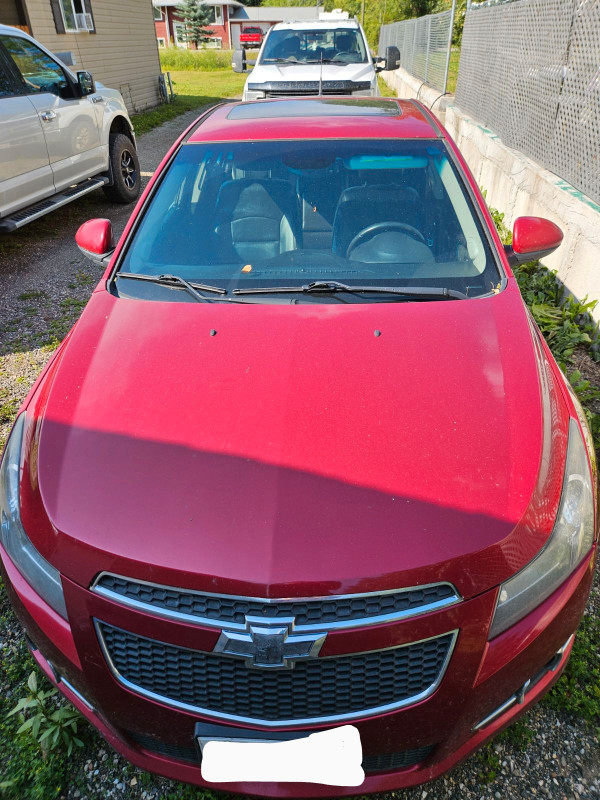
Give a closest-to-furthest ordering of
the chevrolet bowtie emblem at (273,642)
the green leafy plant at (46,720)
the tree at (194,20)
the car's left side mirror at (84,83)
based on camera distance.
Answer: the chevrolet bowtie emblem at (273,642)
the green leafy plant at (46,720)
the car's left side mirror at (84,83)
the tree at (194,20)

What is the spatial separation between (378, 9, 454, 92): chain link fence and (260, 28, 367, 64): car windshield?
258 cm

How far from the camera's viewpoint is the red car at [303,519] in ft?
4.84

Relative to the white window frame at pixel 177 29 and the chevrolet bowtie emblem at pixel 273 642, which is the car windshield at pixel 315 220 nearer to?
the chevrolet bowtie emblem at pixel 273 642

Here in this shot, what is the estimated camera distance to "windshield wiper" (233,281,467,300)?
91.4 inches

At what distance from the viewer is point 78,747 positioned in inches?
79.5

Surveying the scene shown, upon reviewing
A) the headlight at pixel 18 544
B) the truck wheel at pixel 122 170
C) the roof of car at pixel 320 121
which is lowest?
the truck wheel at pixel 122 170

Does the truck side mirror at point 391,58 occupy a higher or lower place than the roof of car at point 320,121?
lower

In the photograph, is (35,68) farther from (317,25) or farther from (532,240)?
(532,240)

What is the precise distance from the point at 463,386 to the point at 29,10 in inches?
479

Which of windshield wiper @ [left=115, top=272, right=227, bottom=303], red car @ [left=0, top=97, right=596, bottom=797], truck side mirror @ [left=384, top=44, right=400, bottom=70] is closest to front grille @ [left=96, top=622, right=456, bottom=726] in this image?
red car @ [left=0, top=97, right=596, bottom=797]

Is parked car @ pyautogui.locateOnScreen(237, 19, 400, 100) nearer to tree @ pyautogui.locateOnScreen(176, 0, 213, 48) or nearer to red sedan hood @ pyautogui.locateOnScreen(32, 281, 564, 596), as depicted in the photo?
red sedan hood @ pyautogui.locateOnScreen(32, 281, 564, 596)

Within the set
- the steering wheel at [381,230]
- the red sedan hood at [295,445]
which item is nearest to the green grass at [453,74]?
the steering wheel at [381,230]

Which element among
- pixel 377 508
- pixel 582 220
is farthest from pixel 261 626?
pixel 582 220

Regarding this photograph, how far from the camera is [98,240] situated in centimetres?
288
